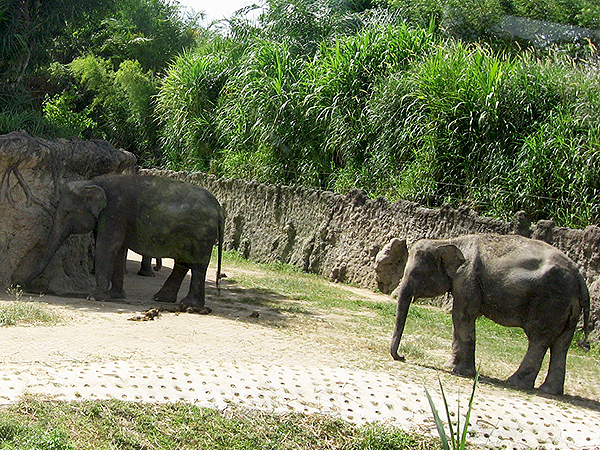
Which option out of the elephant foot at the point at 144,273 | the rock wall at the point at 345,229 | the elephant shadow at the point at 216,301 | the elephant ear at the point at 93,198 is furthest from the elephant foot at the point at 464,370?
the elephant foot at the point at 144,273

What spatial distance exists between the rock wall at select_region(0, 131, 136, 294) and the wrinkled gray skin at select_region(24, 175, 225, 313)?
339mm

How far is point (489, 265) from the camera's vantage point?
8195 mm

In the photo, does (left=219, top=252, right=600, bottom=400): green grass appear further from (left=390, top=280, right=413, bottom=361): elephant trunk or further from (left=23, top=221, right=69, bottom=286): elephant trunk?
(left=23, top=221, right=69, bottom=286): elephant trunk

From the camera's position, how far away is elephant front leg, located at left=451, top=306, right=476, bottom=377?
8.06 m

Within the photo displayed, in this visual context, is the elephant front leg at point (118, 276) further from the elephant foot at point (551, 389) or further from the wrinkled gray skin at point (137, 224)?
the elephant foot at point (551, 389)

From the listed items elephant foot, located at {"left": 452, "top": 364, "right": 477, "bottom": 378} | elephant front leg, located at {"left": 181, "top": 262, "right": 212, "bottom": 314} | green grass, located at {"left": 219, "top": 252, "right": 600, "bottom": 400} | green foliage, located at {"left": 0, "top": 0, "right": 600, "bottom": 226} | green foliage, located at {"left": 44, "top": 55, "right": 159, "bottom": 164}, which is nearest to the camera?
elephant foot, located at {"left": 452, "top": 364, "right": 477, "bottom": 378}

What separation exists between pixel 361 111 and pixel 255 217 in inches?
116

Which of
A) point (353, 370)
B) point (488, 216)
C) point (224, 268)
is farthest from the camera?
point (224, 268)

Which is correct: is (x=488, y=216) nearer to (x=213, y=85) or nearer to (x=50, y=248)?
(x=50, y=248)

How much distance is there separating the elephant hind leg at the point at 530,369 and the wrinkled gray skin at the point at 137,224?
4.02 m

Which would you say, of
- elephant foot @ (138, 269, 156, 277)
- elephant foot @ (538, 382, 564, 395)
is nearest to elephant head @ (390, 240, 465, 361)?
elephant foot @ (538, 382, 564, 395)

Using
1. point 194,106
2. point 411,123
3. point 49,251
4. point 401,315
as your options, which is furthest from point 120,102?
point 401,315

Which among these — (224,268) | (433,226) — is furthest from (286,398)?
(224,268)

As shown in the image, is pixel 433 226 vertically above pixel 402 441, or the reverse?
pixel 433 226
